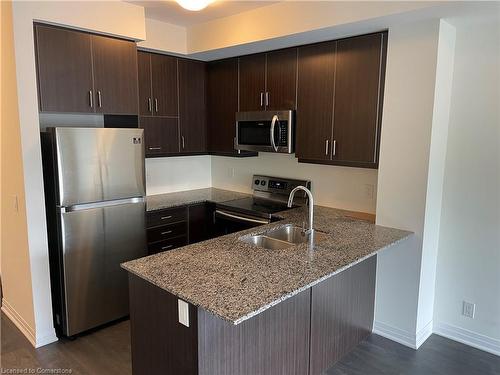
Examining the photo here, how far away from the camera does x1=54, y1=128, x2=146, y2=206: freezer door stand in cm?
274

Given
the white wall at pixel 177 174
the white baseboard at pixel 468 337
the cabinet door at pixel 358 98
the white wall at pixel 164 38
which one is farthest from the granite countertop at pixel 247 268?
the white wall at pixel 164 38

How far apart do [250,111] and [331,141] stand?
0.93 m

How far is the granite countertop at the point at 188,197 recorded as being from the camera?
11.9ft

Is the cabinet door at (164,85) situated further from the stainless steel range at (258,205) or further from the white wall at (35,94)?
the stainless steel range at (258,205)

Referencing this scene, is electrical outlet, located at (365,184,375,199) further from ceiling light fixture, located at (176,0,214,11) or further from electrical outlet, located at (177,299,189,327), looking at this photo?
electrical outlet, located at (177,299,189,327)

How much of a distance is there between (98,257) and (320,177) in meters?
2.08

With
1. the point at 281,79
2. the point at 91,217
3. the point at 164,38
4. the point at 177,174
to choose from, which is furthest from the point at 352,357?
the point at 164,38

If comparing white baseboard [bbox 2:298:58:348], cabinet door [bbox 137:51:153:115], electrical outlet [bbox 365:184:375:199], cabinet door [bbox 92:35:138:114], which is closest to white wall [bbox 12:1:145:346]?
white baseboard [bbox 2:298:58:348]

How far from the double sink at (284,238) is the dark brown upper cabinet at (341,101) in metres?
0.69

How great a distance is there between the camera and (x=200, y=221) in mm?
3863

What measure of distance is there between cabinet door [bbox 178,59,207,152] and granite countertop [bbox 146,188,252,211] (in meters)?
0.50

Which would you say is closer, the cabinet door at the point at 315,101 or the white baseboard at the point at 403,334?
the white baseboard at the point at 403,334

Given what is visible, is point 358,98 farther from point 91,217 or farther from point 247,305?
point 91,217

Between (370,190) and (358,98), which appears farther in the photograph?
(370,190)
